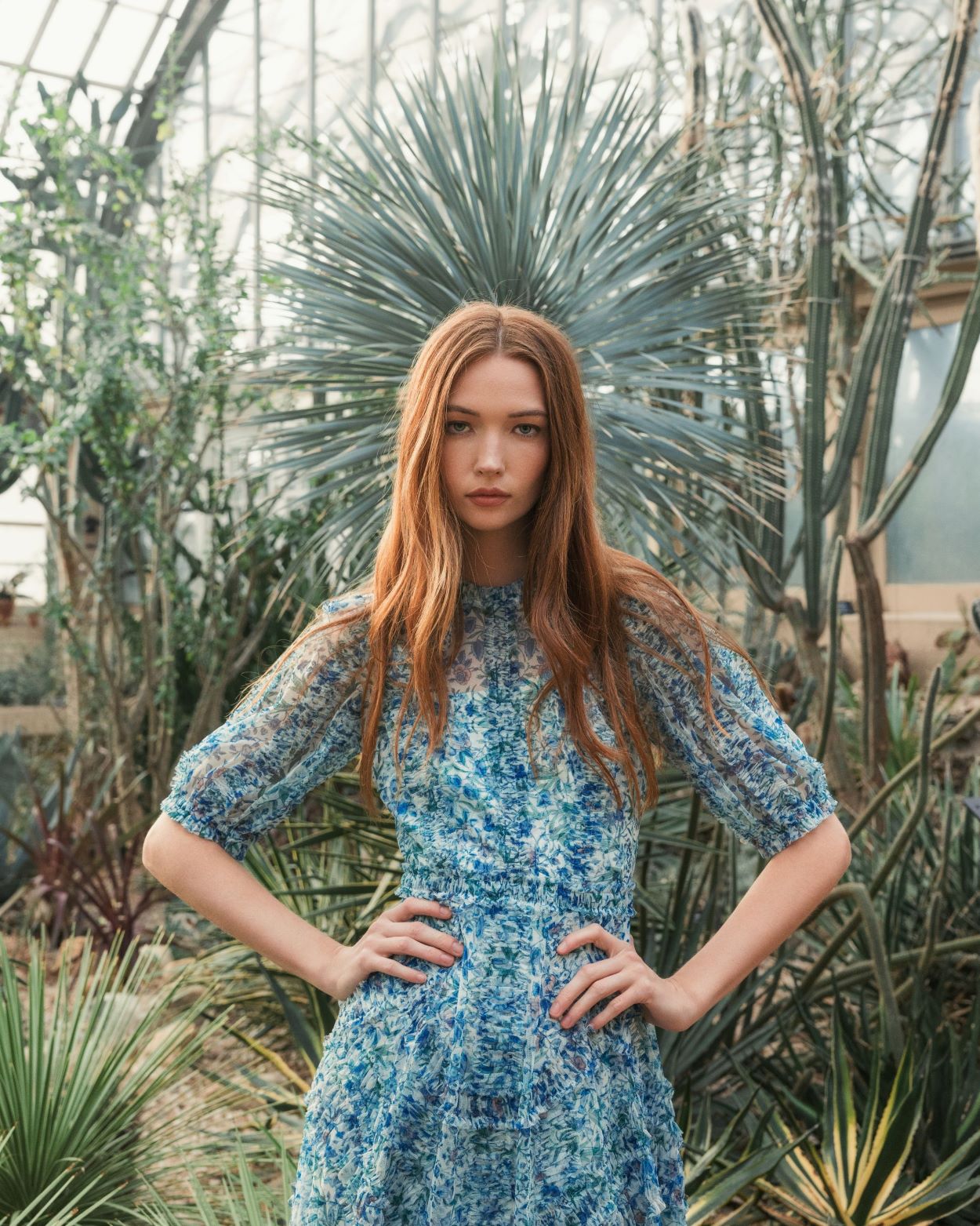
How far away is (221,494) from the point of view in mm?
6223

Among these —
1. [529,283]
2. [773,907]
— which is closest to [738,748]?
[773,907]

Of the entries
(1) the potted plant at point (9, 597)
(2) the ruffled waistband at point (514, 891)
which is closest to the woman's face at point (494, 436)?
(2) the ruffled waistband at point (514, 891)

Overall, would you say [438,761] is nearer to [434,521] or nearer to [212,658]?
[434,521]

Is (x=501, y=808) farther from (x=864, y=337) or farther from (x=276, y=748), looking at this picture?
(x=864, y=337)

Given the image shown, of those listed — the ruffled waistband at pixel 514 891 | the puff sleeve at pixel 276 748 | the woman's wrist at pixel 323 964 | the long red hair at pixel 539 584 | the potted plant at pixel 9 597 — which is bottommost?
the potted plant at pixel 9 597

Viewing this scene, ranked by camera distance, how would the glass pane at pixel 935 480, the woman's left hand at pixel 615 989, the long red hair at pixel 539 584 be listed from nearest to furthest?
the woman's left hand at pixel 615 989
the long red hair at pixel 539 584
the glass pane at pixel 935 480

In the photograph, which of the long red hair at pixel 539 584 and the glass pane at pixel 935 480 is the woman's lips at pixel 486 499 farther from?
the glass pane at pixel 935 480

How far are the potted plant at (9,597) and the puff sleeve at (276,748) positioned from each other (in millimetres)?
9493

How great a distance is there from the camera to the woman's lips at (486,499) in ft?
4.18

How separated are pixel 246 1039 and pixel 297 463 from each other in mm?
1308

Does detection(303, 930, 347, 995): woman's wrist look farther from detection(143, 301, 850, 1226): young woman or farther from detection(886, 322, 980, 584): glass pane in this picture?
detection(886, 322, 980, 584): glass pane

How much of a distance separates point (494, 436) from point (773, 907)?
534mm

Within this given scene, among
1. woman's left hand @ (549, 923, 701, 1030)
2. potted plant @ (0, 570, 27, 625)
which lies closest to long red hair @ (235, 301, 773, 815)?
woman's left hand @ (549, 923, 701, 1030)

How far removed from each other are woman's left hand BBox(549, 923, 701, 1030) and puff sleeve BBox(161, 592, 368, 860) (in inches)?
13.1
